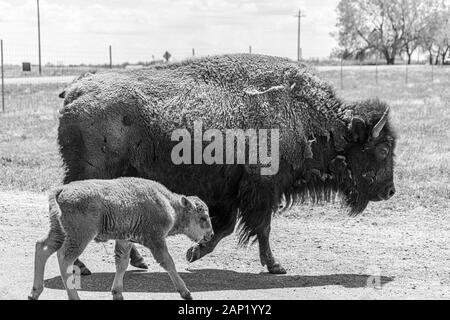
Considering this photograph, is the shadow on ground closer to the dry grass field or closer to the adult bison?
the dry grass field

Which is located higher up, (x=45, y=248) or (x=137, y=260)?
(x=45, y=248)

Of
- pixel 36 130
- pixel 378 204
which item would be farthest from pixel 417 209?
pixel 36 130

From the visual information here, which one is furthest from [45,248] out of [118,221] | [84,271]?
[84,271]

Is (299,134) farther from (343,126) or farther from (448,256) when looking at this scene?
(448,256)

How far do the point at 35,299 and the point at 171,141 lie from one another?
2.19m

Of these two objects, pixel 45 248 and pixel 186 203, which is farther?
pixel 186 203

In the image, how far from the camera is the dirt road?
673 centimetres

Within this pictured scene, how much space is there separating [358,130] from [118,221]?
9.73ft

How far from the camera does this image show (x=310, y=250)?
828 cm

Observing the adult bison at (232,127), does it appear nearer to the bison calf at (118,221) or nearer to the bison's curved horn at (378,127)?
the bison's curved horn at (378,127)

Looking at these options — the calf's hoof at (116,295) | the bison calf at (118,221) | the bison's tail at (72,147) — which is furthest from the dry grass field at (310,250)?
the bison's tail at (72,147)

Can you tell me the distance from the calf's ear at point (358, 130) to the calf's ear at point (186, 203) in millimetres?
2228

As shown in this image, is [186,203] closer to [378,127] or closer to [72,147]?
[72,147]

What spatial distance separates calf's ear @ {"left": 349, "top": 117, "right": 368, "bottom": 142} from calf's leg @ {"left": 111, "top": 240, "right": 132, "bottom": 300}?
2.78 m
